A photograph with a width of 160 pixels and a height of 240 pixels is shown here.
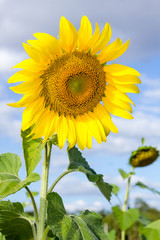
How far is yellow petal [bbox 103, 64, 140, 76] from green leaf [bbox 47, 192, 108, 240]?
2.81 ft

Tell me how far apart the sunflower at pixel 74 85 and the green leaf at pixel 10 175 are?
0.32 meters

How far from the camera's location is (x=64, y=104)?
255 cm

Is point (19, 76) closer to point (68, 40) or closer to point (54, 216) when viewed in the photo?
point (68, 40)

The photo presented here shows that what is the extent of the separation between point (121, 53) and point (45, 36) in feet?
1.68

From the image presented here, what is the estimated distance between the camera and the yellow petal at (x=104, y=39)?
7.77 ft

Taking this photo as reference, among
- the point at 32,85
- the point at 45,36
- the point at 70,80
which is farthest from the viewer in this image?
the point at 70,80

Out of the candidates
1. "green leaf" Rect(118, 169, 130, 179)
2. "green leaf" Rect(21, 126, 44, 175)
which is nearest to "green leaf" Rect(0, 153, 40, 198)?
"green leaf" Rect(21, 126, 44, 175)

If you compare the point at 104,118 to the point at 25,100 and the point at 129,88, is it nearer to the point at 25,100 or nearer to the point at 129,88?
the point at 129,88

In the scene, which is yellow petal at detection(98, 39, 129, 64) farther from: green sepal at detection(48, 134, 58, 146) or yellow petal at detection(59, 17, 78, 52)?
green sepal at detection(48, 134, 58, 146)

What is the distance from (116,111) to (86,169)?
0.43 metres

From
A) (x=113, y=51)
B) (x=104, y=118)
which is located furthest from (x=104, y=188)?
(x=113, y=51)

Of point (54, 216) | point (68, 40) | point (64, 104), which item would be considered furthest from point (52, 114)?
point (54, 216)

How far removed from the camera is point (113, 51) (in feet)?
7.95

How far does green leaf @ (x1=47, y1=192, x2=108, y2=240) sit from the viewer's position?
7.16 ft
